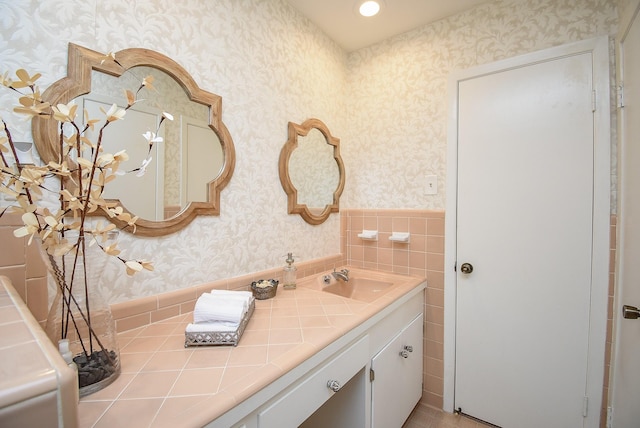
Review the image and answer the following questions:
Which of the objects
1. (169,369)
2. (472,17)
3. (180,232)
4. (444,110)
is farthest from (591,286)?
(180,232)

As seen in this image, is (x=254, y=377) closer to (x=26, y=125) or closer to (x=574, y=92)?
(x=26, y=125)

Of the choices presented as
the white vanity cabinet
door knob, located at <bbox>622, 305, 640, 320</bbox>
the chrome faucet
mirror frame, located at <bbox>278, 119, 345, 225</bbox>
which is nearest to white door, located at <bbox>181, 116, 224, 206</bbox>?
mirror frame, located at <bbox>278, 119, 345, 225</bbox>

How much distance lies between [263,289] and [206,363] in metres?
0.54

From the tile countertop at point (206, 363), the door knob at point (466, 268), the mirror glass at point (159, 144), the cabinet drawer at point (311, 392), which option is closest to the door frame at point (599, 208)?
the door knob at point (466, 268)

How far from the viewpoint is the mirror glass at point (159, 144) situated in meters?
0.94

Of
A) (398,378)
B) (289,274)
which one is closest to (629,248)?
(398,378)

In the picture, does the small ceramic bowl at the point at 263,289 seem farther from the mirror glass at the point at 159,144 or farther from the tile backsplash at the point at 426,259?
the tile backsplash at the point at 426,259

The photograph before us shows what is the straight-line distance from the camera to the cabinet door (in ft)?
4.02

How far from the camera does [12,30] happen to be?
76 centimetres

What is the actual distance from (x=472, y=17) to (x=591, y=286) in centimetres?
160

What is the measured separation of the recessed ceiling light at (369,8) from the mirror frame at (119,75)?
1.05 meters

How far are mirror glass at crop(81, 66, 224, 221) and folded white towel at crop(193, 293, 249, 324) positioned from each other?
0.40 meters

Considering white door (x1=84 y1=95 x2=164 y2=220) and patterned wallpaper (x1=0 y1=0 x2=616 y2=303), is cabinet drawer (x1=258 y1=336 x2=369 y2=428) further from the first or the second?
white door (x1=84 y1=95 x2=164 y2=220)

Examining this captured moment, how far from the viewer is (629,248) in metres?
1.12
